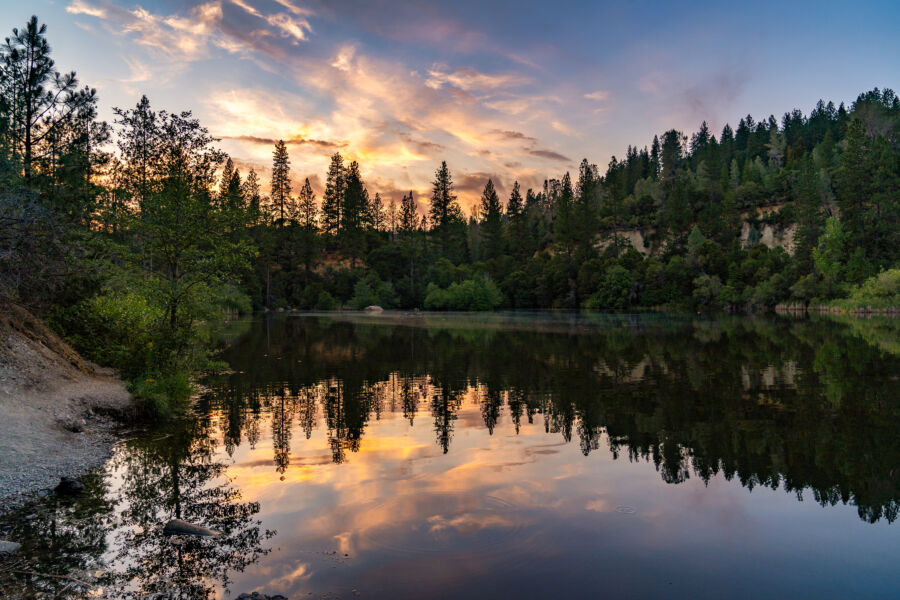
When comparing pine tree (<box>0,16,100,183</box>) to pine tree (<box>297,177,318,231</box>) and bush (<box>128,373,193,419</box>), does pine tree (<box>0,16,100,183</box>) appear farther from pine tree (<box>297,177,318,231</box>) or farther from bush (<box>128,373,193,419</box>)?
pine tree (<box>297,177,318,231</box>)

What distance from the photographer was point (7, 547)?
6.45 metres

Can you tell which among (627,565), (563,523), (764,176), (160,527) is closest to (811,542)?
(627,565)

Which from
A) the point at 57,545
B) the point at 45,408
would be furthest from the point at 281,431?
the point at 57,545

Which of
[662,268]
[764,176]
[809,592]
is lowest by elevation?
[809,592]

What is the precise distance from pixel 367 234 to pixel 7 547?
126 m

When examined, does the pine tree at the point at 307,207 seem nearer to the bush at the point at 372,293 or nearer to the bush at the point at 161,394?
the bush at the point at 372,293

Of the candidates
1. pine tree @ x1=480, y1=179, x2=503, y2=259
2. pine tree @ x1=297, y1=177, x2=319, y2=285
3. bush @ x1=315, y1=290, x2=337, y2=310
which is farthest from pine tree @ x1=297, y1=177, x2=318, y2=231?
pine tree @ x1=480, y1=179, x2=503, y2=259

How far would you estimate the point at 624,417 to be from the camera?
48.3 ft

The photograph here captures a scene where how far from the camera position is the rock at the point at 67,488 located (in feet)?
28.1

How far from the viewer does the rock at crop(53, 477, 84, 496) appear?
28.1 ft

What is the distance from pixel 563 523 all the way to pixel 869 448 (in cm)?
795

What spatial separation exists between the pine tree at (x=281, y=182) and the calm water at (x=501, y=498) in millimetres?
110946

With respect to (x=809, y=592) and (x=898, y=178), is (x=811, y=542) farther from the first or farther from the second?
(x=898, y=178)

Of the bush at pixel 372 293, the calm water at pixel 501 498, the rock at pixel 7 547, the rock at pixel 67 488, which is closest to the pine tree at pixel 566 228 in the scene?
the bush at pixel 372 293
